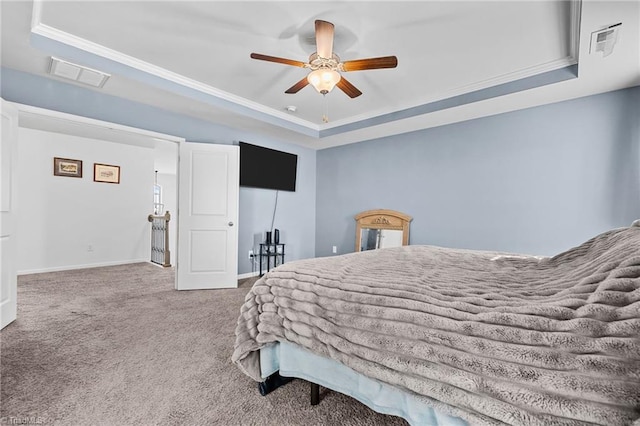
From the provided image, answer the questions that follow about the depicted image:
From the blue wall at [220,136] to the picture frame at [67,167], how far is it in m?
3.00

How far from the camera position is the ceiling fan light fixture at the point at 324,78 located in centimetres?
235

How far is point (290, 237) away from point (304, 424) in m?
3.95

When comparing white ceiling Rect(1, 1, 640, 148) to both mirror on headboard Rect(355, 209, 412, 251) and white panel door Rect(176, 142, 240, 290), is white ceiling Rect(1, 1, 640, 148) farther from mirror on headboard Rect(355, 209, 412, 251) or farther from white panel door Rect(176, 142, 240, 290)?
mirror on headboard Rect(355, 209, 412, 251)

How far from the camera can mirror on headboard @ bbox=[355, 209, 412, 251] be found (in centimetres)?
439

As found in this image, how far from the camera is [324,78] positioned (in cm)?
237

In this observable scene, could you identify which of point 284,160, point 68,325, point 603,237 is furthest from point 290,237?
point 603,237

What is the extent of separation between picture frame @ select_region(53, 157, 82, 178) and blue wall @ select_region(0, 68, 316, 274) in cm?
300

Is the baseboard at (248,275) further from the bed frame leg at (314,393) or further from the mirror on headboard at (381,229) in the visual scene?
the bed frame leg at (314,393)

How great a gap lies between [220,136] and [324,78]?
2406mm

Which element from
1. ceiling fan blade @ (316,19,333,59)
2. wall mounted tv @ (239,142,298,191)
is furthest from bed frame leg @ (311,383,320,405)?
wall mounted tv @ (239,142,298,191)

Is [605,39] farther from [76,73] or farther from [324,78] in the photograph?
[76,73]

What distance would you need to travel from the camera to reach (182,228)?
382 cm

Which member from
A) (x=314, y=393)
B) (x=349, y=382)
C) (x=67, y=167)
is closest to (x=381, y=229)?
(x=314, y=393)

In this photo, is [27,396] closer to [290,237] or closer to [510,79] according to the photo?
[290,237]
